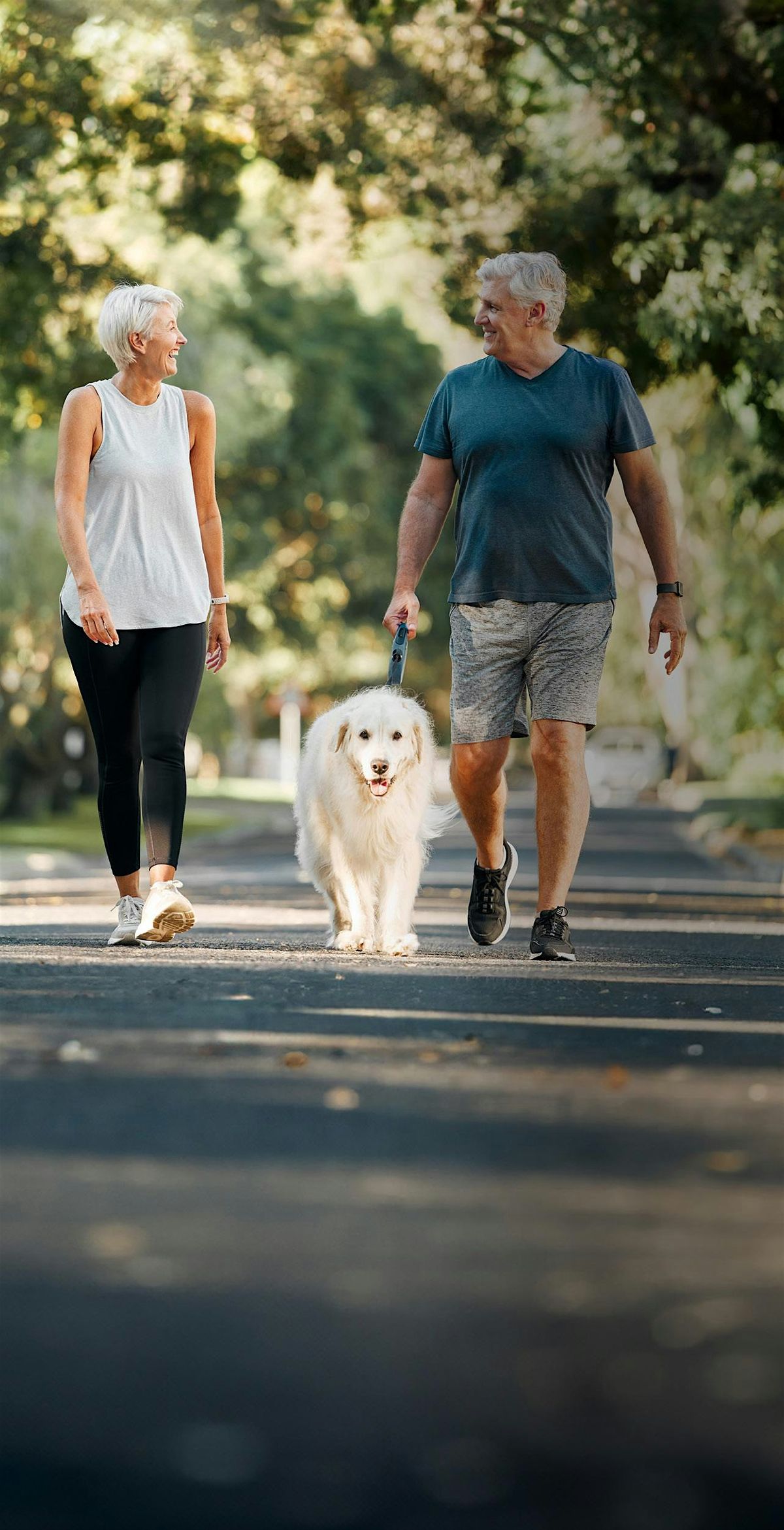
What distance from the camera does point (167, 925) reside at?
840 cm

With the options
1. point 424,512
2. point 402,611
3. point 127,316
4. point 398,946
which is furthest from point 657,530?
point 127,316

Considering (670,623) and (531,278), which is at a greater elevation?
(531,278)

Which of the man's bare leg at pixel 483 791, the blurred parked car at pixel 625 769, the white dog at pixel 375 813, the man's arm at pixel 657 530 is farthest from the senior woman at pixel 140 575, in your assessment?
the blurred parked car at pixel 625 769

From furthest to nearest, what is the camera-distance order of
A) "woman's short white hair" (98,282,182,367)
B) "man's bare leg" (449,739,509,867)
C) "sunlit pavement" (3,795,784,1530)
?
"man's bare leg" (449,739,509,867), "woman's short white hair" (98,282,182,367), "sunlit pavement" (3,795,784,1530)

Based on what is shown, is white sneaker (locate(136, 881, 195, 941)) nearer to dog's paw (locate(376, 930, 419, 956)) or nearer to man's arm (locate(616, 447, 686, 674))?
dog's paw (locate(376, 930, 419, 956))

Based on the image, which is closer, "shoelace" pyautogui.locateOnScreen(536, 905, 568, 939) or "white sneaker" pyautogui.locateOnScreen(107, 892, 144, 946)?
"shoelace" pyautogui.locateOnScreen(536, 905, 568, 939)

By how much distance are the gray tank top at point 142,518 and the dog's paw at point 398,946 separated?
1343 millimetres

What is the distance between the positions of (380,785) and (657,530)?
54.3 inches

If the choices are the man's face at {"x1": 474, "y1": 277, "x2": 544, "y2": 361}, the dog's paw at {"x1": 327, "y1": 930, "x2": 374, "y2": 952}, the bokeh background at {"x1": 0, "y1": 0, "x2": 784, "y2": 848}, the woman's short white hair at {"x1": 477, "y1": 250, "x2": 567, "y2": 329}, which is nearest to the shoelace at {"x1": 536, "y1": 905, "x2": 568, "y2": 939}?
the dog's paw at {"x1": 327, "y1": 930, "x2": 374, "y2": 952}

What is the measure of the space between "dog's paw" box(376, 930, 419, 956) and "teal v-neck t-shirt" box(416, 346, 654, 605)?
125cm

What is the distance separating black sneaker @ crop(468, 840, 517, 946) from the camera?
29.1ft

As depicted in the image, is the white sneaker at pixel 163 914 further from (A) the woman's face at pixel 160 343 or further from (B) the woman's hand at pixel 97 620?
(A) the woman's face at pixel 160 343

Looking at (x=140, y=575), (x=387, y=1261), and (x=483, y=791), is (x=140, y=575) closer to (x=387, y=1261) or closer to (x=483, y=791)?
(x=483, y=791)

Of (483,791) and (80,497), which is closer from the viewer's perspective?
(80,497)
